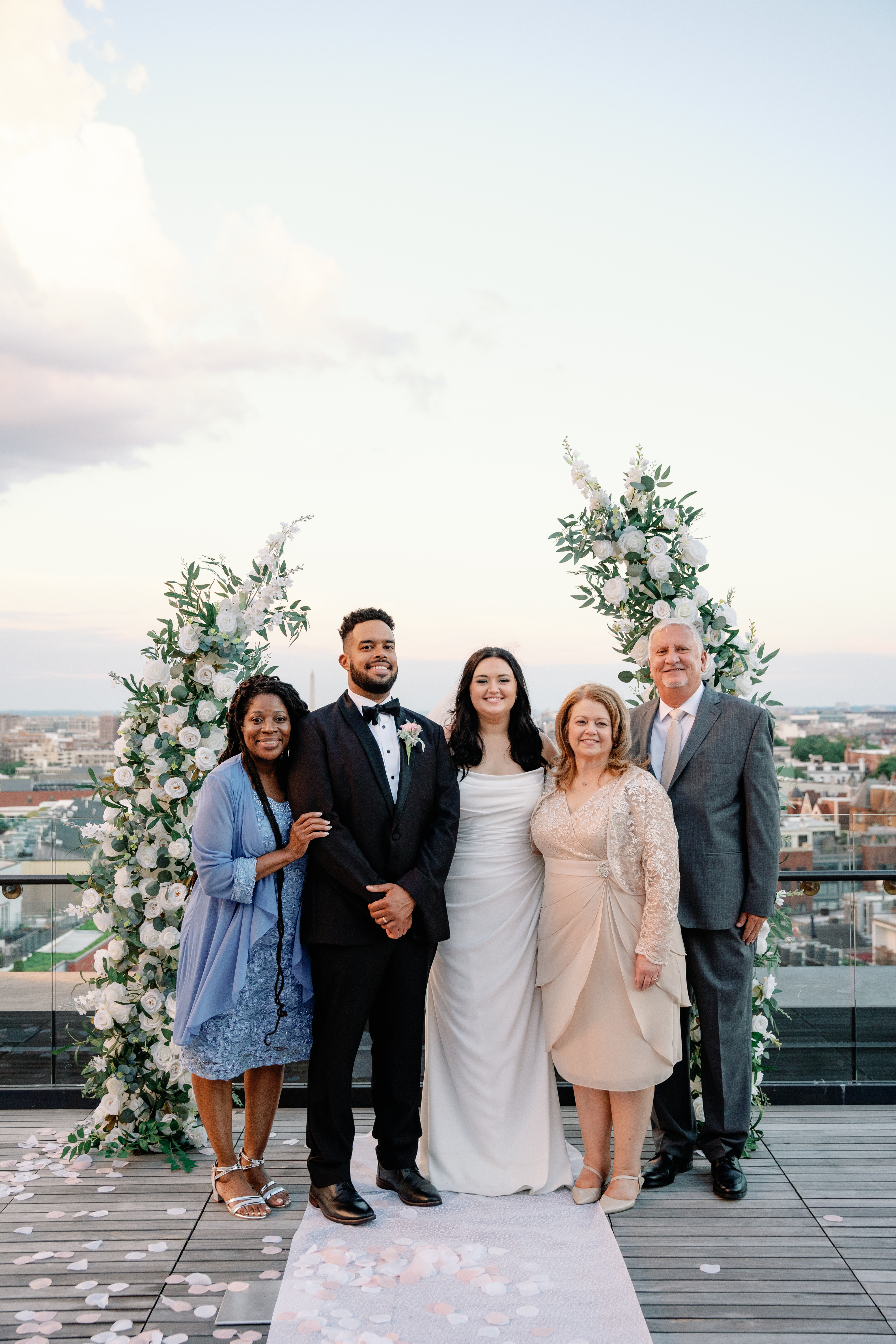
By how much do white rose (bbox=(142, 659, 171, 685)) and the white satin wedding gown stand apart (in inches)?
50.8

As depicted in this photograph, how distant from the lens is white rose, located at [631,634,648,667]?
Result: 371 cm

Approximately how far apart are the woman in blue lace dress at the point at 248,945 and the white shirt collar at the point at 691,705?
4.46 feet

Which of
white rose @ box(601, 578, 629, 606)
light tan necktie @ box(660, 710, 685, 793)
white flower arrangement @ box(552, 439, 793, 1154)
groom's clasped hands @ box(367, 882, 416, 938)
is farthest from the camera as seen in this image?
white rose @ box(601, 578, 629, 606)

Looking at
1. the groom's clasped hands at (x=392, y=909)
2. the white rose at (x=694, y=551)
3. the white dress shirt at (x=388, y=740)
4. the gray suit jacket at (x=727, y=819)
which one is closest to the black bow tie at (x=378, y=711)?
the white dress shirt at (x=388, y=740)

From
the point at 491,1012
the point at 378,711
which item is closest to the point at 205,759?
the point at 378,711

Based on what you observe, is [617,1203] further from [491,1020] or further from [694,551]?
[694,551]

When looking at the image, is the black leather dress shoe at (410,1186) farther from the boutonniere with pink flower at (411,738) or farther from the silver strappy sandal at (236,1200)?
the boutonniere with pink flower at (411,738)

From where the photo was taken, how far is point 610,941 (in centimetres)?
288

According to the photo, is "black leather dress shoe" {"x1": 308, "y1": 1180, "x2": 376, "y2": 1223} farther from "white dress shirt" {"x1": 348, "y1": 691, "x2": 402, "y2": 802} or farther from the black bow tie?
the black bow tie

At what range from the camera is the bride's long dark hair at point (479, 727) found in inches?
126

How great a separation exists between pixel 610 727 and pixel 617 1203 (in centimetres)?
159

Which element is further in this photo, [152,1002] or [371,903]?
[152,1002]

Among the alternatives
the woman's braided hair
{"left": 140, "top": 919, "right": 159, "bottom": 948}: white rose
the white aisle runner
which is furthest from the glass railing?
{"left": 140, "top": 919, "right": 159, "bottom": 948}: white rose

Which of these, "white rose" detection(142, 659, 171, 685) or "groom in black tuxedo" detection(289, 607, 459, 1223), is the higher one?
"white rose" detection(142, 659, 171, 685)
